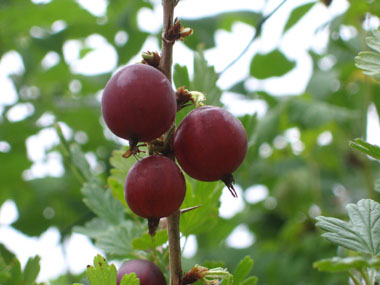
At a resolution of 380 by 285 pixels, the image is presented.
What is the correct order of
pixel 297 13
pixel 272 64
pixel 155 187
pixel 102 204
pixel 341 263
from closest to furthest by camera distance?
pixel 341 263, pixel 155 187, pixel 102 204, pixel 297 13, pixel 272 64

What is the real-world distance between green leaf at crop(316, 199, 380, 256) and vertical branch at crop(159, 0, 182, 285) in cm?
20

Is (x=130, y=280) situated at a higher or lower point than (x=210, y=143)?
lower

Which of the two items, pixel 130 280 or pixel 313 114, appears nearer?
pixel 130 280

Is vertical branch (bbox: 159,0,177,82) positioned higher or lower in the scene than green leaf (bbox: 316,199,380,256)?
higher

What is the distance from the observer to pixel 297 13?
1.97m

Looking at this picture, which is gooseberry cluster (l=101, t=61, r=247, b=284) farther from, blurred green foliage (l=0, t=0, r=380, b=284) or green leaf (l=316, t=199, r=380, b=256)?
blurred green foliage (l=0, t=0, r=380, b=284)

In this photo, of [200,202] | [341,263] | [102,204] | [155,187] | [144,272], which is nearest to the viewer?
[341,263]

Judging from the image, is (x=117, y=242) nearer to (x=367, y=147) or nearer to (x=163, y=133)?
(x=163, y=133)

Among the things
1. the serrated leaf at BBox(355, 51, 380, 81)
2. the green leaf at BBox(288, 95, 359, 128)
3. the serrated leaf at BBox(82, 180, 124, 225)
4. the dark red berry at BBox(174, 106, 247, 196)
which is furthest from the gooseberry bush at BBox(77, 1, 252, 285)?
the green leaf at BBox(288, 95, 359, 128)

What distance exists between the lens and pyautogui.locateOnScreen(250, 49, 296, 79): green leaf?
2.40m

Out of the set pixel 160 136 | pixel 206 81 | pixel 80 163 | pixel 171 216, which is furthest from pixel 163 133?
pixel 80 163

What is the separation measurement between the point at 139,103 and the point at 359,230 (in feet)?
1.22

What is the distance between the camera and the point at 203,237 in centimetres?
227

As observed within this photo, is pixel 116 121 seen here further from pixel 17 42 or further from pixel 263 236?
pixel 17 42
